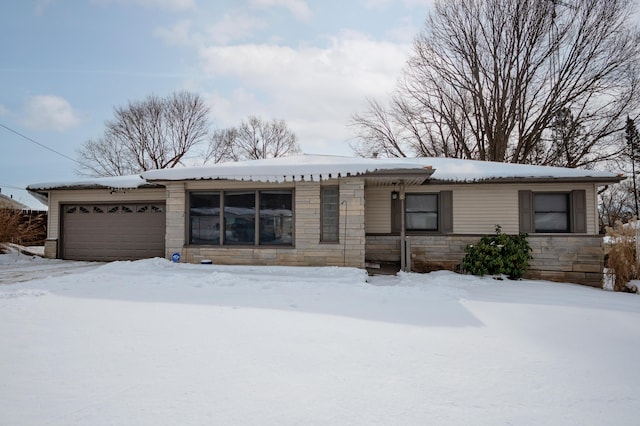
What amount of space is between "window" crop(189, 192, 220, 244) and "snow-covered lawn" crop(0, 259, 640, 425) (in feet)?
11.4

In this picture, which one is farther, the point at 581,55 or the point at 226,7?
the point at 581,55

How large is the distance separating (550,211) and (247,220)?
8.58 meters

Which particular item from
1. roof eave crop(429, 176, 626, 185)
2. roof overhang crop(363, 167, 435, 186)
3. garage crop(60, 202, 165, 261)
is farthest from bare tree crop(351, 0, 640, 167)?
garage crop(60, 202, 165, 261)

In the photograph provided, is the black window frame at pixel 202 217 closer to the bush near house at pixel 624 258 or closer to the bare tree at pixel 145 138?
the bush near house at pixel 624 258

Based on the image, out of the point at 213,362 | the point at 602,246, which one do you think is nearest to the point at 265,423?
the point at 213,362

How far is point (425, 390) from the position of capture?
8.84 feet

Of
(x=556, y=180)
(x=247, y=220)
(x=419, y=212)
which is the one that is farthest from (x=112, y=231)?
(x=556, y=180)

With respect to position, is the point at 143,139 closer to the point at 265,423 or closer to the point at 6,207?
the point at 6,207

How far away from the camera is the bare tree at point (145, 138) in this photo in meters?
27.5

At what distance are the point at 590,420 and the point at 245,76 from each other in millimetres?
13372

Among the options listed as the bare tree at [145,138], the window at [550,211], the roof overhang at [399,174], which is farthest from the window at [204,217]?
the bare tree at [145,138]

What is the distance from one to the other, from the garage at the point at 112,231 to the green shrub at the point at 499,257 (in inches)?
377

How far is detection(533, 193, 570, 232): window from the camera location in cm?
1014

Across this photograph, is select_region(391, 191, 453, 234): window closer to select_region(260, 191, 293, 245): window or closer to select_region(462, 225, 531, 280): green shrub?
select_region(462, 225, 531, 280): green shrub
